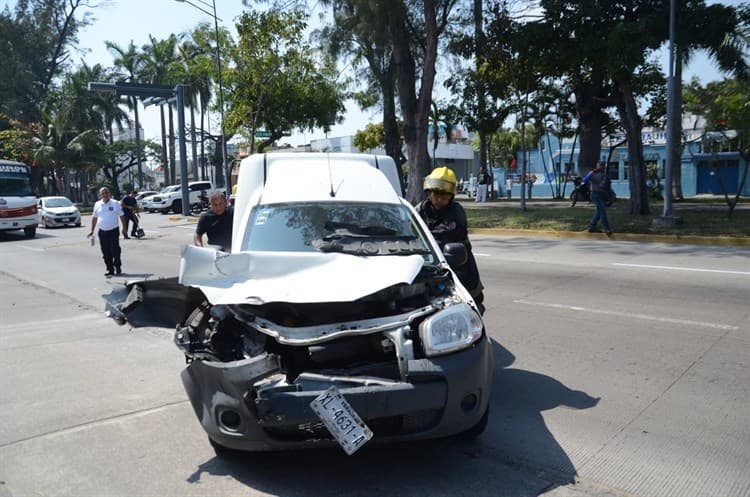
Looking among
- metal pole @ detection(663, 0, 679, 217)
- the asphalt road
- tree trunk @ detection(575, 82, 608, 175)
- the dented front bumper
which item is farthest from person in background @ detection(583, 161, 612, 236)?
the dented front bumper

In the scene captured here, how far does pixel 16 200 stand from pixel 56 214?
5582 millimetres

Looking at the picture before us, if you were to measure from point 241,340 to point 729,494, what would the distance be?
112 inches

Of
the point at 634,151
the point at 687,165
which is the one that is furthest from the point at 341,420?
the point at 687,165

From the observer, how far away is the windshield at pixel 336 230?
4.54m

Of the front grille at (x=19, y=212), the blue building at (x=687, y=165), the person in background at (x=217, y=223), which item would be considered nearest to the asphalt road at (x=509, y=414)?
the person in background at (x=217, y=223)

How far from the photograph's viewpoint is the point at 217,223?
26.6 feet

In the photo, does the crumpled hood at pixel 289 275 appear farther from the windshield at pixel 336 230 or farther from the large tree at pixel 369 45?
the large tree at pixel 369 45

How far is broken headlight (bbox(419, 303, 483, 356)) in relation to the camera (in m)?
3.45

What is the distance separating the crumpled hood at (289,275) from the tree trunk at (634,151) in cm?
1682

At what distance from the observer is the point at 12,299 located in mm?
10086

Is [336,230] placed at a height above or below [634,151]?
below

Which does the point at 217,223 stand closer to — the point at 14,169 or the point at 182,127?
the point at 14,169

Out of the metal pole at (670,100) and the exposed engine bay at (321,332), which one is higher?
the metal pole at (670,100)

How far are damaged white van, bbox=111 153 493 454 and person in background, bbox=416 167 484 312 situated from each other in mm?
958
